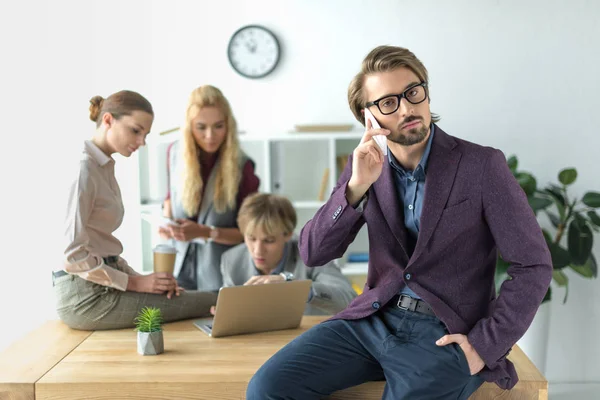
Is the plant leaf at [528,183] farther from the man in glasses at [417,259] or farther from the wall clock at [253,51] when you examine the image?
the man in glasses at [417,259]

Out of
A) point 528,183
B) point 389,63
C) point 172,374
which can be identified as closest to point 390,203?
point 389,63

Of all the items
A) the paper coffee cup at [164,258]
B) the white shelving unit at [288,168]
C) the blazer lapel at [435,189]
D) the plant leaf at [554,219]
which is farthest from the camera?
the white shelving unit at [288,168]

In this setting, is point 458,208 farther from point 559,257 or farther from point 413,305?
point 559,257

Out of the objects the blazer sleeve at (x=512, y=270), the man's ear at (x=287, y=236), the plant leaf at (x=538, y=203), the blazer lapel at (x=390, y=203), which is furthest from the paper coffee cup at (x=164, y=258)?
the plant leaf at (x=538, y=203)

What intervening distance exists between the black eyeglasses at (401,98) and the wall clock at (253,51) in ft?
8.78

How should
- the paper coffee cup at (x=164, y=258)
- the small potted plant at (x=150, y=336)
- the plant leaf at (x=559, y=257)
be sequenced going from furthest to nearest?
the plant leaf at (x=559, y=257) → the paper coffee cup at (x=164, y=258) → the small potted plant at (x=150, y=336)

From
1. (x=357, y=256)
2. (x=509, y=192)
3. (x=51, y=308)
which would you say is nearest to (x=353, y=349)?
(x=509, y=192)

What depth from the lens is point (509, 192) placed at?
1910 millimetres

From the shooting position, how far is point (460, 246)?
1977 millimetres

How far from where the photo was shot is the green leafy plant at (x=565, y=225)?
13.3 ft

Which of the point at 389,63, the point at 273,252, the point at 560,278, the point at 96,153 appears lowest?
the point at 560,278

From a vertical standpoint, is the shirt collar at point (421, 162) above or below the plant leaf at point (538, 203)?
above

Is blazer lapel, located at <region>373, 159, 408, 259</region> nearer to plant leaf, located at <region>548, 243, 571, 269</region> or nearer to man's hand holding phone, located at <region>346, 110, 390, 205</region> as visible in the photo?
man's hand holding phone, located at <region>346, 110, 390, 205</region>

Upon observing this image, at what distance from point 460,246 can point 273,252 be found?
4.12 ft
